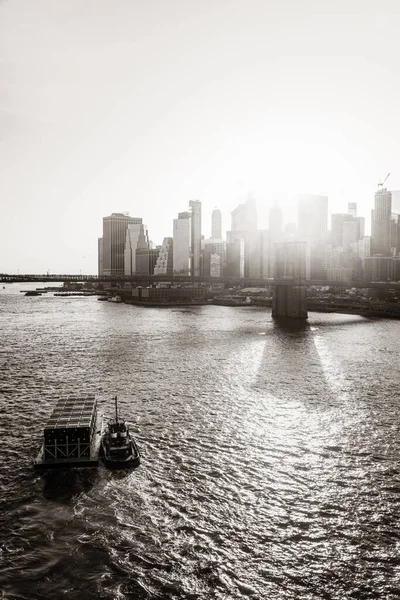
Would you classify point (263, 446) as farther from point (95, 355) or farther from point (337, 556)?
point (95, 355)

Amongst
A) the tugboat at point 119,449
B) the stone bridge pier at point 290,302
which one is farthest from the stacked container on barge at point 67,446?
the stone bridge pier at point 290,302

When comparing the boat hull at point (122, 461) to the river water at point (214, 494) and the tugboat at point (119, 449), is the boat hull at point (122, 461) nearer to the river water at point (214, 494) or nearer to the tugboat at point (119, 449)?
the tugboat at point (119, 449)

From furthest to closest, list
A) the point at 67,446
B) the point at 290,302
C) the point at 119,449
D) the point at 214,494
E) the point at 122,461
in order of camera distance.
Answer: the point at 290,302, the point at 119,449, the point at 67,446, the point at 122,461, the point at 214,494

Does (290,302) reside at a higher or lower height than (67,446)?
higher

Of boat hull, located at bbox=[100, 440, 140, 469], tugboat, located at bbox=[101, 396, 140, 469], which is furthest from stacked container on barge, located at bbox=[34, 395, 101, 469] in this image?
tugboat, located at bbox=[101, 396, 140, 469]

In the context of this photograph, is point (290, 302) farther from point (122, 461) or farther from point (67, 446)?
point (67, 446)

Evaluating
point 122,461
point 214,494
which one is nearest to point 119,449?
point 122,461

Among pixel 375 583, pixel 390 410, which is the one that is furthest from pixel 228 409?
pixel 375 583

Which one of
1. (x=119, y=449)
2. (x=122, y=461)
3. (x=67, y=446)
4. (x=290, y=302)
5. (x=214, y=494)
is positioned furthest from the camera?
(x=290, y=302)
